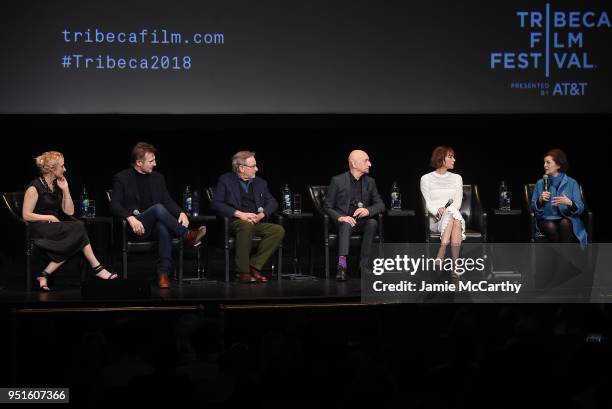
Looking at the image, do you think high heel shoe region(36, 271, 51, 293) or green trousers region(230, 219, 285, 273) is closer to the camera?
high heel shoe region(36, 271, 51, 293)

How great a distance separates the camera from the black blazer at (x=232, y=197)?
7.02 metres

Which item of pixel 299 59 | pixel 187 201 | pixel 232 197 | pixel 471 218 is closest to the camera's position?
pixel 232 197

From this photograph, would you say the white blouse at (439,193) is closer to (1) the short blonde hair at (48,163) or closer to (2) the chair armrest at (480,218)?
(2) the chair armrest at (480,218)

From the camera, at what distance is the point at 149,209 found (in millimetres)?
6684

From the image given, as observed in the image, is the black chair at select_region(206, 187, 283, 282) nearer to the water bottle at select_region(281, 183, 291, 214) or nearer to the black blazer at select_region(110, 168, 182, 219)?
the black blazer at select_region(110, 168, 182, 219)

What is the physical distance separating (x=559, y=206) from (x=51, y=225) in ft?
12.1

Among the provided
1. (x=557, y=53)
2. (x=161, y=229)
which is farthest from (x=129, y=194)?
(x=557, y=53)

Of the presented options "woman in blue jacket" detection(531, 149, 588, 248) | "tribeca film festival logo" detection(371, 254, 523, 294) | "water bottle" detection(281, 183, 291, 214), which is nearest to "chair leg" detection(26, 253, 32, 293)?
"water bottle" detection(281, 183, 291, 214)

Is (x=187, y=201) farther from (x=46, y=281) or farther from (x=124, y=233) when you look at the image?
(x=46, y=281)

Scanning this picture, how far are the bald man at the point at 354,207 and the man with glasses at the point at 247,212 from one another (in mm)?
443

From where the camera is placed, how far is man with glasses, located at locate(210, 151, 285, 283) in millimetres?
6922

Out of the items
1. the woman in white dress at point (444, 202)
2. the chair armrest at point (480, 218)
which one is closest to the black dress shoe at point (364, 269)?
the woman in white dress at point (444, 202)

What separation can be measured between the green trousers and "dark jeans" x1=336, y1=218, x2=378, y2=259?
0.45 meters

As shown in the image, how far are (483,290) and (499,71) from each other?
2066 mm
